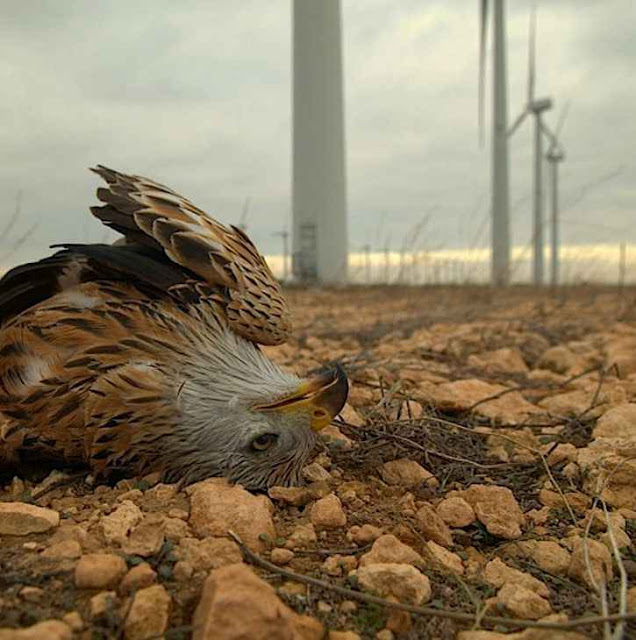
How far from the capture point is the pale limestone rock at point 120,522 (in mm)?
1335

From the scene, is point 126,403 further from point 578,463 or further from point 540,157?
point 540,157

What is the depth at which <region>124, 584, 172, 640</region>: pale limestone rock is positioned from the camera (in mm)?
1082

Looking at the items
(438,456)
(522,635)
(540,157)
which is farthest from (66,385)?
(540,157)

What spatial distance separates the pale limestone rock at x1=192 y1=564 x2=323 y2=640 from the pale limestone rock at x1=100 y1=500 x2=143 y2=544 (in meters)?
0.29

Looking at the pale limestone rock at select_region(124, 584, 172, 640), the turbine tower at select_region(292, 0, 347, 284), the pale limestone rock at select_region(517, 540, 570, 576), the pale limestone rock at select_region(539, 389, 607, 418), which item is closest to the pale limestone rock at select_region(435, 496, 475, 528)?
the pale limestone rock at select_region(517, 540, 570, 576)

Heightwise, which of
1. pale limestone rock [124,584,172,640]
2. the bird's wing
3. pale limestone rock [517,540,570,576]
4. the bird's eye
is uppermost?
→ the bird's wing

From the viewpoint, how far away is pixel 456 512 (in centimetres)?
166

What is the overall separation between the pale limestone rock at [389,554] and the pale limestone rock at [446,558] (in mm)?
37

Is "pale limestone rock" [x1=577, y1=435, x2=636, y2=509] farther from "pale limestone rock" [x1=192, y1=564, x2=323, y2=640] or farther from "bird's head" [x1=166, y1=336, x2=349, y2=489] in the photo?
"pale limestone rock" [x1=192, y1=564, x2=323, y2=640]

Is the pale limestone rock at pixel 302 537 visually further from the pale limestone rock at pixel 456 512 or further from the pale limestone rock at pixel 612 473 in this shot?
the pale limestone rock at pixel 612 473

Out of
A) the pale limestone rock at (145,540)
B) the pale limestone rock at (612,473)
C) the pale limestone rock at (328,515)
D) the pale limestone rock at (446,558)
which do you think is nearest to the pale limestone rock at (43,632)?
the pale limestone rock at (145,540)

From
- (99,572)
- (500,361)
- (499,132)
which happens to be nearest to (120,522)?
(99,572)

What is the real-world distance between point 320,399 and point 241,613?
67 centimetres

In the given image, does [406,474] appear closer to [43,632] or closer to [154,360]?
[154,360]
